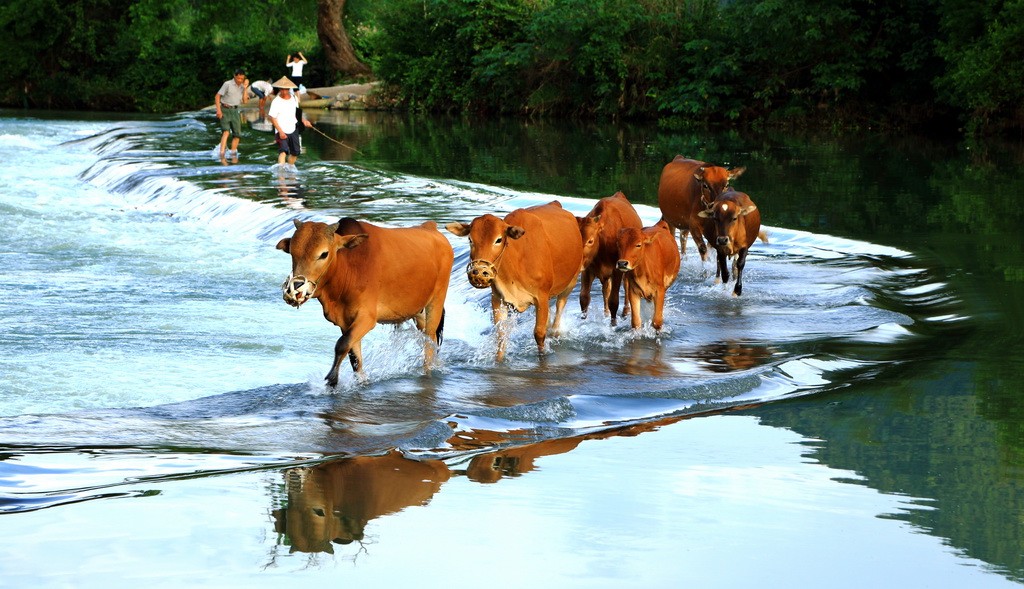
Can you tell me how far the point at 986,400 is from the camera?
8.49 metres

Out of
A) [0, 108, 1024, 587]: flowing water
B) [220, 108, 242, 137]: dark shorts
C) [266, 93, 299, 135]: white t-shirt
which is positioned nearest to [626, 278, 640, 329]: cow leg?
[0, 108, 1024, 587]: flowing water

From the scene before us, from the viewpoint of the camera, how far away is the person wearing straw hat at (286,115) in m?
23.3

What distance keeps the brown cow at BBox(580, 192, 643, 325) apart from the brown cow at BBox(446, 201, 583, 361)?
46cm

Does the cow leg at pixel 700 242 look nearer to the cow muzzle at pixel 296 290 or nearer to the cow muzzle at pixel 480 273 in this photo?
the cow muzzle at pixel 480 273

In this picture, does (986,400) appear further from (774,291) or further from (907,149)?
(907,149)

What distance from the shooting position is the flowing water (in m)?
5.67

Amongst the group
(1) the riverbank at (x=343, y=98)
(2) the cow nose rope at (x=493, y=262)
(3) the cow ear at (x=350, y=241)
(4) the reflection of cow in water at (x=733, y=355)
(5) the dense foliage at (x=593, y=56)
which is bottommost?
(4) the reflection of cow in water at (x=733, y=355)

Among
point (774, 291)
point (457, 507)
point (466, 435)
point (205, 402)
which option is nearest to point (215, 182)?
point (774, 291)

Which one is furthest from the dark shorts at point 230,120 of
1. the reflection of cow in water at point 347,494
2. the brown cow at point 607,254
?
the reflection of cow in water at point 347,494

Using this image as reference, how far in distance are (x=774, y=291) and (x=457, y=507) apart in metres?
7.73

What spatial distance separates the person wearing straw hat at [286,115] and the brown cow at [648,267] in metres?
13.4

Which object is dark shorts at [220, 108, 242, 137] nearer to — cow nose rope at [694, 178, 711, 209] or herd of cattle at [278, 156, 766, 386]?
cow nose rope at [694, 178, 711, 209]

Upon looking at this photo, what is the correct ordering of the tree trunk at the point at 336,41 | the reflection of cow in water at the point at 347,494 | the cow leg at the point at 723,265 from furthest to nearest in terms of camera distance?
the tree trunk at the point at 336,41 < the cow leg at the point at 723,265 < the reflection of cow in water at the point at 347,494

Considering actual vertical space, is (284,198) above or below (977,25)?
below
